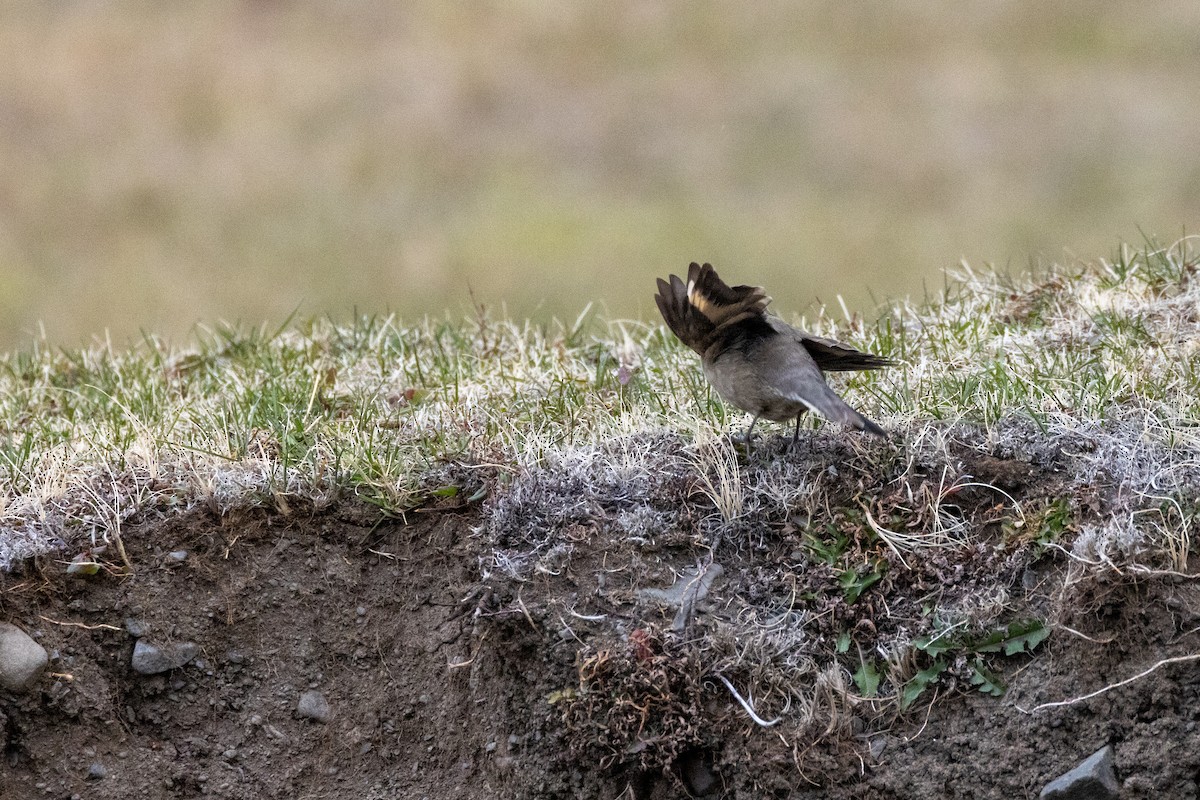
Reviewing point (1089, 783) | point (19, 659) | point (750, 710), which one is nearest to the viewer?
point (1089, 783)

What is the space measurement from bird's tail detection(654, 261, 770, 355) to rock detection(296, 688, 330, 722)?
1.57 metres

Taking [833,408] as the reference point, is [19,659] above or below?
above

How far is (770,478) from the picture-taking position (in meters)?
3.80

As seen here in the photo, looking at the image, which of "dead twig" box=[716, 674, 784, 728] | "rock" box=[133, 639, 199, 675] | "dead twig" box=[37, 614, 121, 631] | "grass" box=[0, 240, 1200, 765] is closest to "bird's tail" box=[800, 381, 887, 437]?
"grass" box=[0, 240, 1200, 765]

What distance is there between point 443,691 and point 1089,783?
1.77m

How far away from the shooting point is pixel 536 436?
413 centimetres

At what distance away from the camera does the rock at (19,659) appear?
3.66m

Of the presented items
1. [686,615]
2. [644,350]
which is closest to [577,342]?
[644,350]

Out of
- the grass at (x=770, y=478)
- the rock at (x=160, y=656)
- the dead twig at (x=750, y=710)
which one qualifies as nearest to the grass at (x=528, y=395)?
the grass at (x=770, y=478)

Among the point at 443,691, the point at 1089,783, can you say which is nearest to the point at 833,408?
the point at 1089,783

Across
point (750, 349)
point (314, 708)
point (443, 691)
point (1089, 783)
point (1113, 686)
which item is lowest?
point (1089, 783)

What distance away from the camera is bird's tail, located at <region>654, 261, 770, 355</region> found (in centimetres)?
376

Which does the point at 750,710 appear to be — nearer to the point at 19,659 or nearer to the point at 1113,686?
the point at 1113,686

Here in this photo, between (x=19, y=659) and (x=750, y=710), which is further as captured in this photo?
(x=19, y=659)
